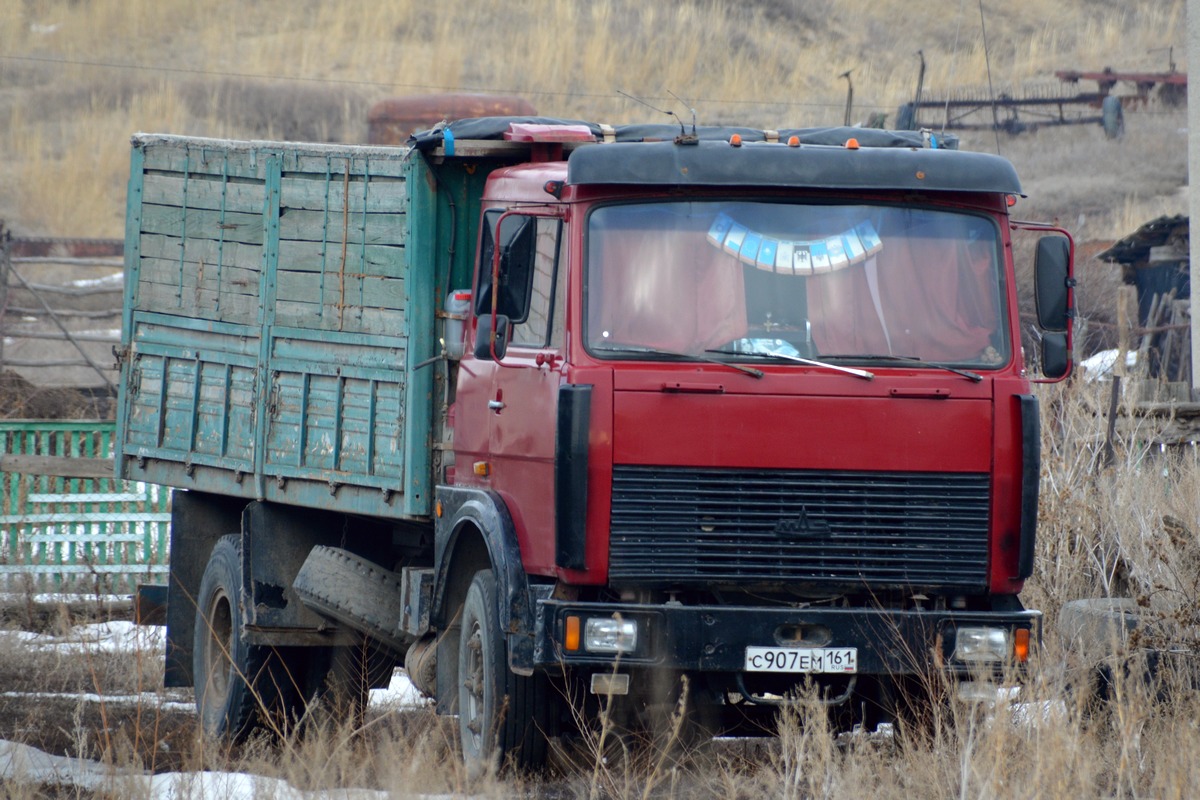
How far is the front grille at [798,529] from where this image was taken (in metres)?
5.78

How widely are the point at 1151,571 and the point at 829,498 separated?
3.40 m

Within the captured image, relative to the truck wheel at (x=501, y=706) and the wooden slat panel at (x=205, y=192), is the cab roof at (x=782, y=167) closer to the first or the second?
the truck wheel at (x=501, y=706)

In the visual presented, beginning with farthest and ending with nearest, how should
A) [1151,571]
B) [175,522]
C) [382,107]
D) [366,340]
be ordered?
[382,107] → [175,522] → [1151,571] → [366,340]

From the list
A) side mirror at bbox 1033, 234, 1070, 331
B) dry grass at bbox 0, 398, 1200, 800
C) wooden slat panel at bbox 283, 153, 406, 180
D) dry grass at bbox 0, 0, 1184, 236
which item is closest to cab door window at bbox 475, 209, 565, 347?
wooden slat panel at bbox 283, 153, 406, 180

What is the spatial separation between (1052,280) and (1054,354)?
0.29m

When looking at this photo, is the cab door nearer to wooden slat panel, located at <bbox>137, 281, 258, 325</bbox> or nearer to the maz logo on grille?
the maz logo on grille

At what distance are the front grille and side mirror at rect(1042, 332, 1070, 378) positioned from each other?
0.60 meters

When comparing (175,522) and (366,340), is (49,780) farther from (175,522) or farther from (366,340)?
(175,522)

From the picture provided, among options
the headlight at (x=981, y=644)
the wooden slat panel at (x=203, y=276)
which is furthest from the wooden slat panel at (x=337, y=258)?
the headlight at (x=981, y=644)

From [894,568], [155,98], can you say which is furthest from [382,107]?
[894,568]

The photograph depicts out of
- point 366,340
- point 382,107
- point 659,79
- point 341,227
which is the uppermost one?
point 659,79

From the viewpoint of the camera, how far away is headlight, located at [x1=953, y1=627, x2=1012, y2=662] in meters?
5.89

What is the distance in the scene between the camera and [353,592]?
7.85 m

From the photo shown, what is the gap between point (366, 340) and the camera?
7.45 m
